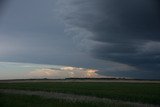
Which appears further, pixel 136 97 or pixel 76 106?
pixel 136 97

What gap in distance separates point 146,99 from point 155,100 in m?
1.09

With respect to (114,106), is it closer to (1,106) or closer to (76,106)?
(76,106)

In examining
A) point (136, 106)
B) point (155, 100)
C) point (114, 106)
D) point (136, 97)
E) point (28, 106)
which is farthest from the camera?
point (136, 97)

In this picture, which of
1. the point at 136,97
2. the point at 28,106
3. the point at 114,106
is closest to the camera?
the point at 28,106

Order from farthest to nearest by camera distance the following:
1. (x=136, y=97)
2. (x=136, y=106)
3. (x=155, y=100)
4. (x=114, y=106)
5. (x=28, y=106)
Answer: (x=136, y=97) → (x=155, y=100) → (x=136, y=106) → (x=114, y=106) → (x=28, y=106)

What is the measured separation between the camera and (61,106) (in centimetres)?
2711

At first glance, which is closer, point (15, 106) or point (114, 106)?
point (15, 106)

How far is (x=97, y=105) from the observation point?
94.8ft

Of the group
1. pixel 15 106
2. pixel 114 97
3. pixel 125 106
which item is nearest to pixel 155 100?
pixel 114 97

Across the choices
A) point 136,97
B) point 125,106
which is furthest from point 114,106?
point 136,97

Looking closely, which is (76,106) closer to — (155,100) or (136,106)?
(136,106)

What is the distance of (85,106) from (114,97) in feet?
43.0

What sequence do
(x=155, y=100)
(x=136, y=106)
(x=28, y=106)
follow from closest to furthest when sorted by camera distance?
1. (x=28, y=106)
2. (x=136, y=106)
3. (x=155, y=100)

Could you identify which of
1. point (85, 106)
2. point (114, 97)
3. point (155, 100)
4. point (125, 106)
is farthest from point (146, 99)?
point (85, 106)
